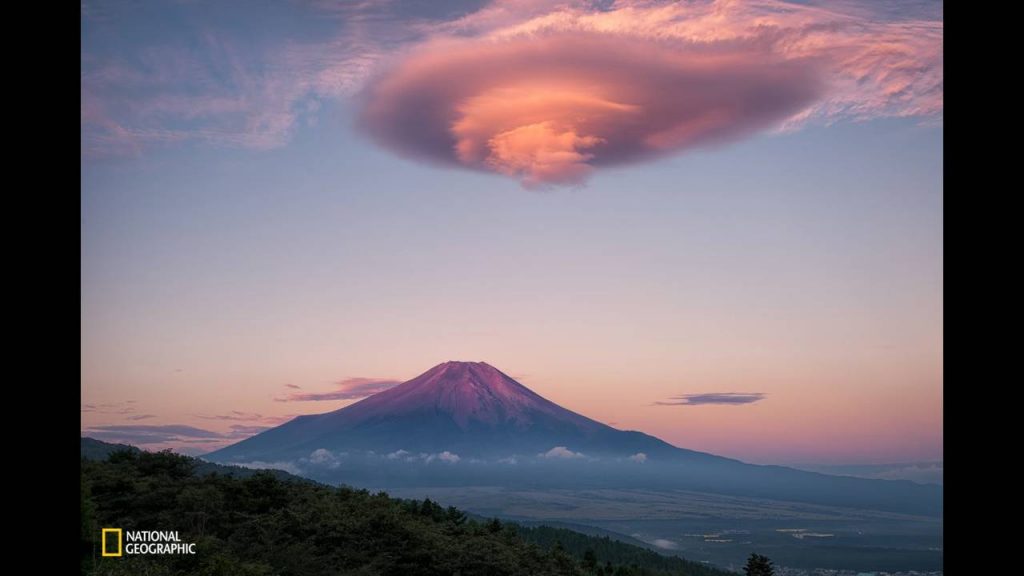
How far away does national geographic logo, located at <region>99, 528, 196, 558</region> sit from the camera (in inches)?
772

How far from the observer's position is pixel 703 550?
19038 centimetres

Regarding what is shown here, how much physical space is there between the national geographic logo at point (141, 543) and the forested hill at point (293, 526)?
350mm

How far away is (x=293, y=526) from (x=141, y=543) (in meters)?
5.85

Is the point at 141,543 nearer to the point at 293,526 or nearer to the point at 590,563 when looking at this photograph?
the point at 293,526

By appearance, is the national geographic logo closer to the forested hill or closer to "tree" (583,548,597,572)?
the forested hill

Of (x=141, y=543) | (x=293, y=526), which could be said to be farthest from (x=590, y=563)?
(x=141, y=543)

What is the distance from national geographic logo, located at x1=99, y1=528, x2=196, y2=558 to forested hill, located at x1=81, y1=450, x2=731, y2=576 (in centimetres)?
35

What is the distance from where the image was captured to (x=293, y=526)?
26.5 metres

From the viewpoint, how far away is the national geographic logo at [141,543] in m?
19.6
